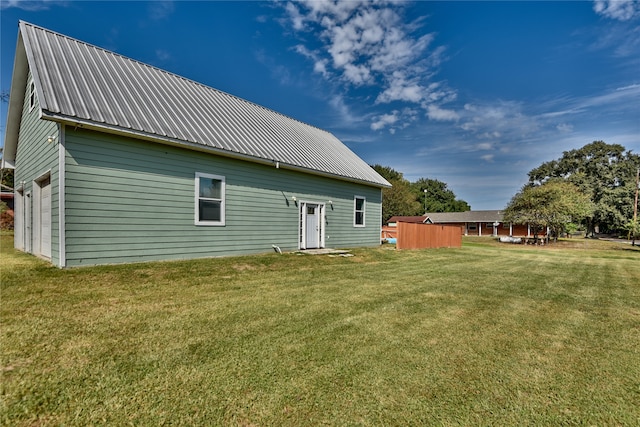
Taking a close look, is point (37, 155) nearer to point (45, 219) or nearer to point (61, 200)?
point (45, 219)

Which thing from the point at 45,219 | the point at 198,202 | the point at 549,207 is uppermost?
the point at 549,207

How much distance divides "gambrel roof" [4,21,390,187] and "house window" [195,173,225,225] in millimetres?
826

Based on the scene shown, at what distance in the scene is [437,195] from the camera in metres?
68.4

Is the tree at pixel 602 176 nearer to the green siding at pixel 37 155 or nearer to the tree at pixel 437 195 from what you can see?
the tree at pixel 437 195

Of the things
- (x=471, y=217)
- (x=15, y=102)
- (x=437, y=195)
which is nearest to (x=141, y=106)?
(x=15, y=102)

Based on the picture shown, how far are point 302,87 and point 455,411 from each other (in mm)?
19047

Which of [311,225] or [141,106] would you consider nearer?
[141,106]

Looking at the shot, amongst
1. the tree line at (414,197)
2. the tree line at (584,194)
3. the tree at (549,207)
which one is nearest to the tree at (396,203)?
the tree line at (414,197)

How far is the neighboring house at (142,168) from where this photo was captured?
21.2 ft

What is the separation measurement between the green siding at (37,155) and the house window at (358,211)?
10082 millimetres

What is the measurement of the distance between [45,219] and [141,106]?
11.9ft

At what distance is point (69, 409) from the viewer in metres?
2.00

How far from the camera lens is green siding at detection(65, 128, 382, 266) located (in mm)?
6461

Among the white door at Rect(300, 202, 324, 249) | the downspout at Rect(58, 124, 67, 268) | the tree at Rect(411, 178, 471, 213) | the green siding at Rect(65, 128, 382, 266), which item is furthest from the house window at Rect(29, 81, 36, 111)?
the tree at Rect(411, 178, 471, 213)
